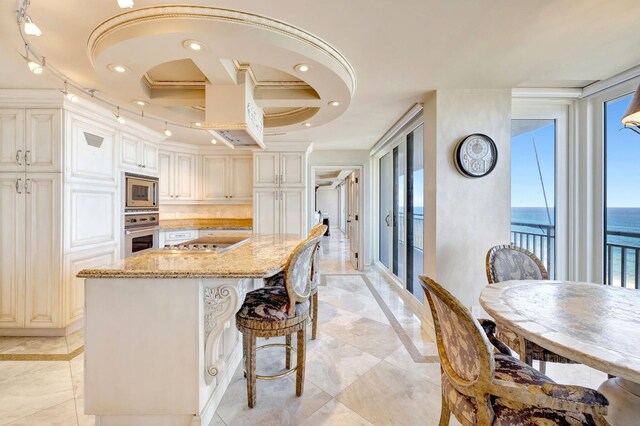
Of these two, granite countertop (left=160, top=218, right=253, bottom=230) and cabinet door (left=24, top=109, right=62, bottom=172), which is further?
granite countertop (left=160, top=218, right=253, bottom=230)

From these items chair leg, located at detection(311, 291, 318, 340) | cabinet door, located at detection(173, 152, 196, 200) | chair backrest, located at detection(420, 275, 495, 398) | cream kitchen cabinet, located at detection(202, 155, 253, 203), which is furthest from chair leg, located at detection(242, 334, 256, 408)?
cabinet door, located at detection(173, 152, 196, 200)

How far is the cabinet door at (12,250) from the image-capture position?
2629 mm

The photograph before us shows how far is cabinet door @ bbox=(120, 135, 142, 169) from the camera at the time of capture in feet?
11.1

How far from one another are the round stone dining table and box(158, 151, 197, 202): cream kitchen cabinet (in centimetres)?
465

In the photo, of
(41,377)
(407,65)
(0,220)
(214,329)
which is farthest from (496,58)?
(0,220)

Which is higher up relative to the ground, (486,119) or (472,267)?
(486,119)

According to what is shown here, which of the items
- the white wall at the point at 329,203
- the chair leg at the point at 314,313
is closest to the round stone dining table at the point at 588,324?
the chair leg at the point at 314,313

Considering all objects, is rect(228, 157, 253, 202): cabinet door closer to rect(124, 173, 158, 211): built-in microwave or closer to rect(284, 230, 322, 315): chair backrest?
rect(124, 173, 158, 211): built-in microwave

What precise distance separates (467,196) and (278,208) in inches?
114

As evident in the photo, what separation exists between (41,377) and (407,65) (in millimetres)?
3605

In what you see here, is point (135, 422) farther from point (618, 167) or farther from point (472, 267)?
point (618, 167)

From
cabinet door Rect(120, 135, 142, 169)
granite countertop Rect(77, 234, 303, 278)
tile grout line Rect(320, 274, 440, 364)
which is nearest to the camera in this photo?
granite countertop Rect(77, 234, 303, 278)

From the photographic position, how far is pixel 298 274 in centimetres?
174

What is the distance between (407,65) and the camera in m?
2.18
